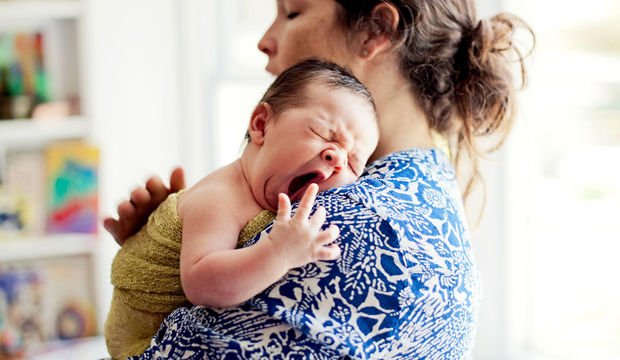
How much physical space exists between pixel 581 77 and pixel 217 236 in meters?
1.76

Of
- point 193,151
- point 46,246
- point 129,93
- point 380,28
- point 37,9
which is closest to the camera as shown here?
point 380,28

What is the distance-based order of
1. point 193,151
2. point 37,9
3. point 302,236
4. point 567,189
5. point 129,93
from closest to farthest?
point 302,236
point 567,189
point 37,9
point 129,93
point 193,151

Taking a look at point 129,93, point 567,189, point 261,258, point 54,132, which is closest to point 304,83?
point 261,258

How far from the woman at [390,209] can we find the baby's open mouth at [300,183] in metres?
0.06

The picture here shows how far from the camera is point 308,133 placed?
1.13m

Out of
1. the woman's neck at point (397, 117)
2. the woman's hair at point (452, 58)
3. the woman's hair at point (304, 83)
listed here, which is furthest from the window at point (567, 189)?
the woman's hair at point (304, 83)

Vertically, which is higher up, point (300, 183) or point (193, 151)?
point (300, 183)

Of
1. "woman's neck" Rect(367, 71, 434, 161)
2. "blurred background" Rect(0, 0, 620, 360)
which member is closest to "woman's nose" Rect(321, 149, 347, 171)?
"woman's neck" Rect(367, 71, 434, 161)

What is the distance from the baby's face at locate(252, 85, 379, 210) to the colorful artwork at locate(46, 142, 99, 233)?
2.13 meters

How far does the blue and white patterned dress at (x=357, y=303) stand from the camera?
1.01 metres

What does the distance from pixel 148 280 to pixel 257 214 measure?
0.20 m

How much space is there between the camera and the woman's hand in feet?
4.41

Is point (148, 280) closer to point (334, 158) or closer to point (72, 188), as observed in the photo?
point (334, 158)

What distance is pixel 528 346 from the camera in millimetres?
2732
